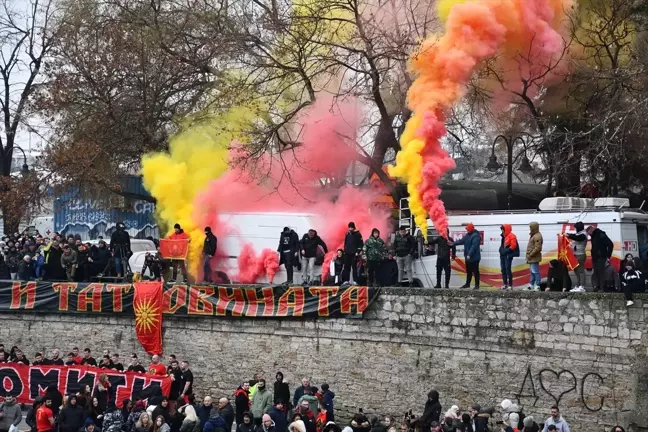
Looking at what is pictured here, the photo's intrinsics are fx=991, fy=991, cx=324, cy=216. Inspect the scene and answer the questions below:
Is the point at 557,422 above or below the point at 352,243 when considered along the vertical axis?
below

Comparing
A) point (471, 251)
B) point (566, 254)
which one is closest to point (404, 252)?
point (471, 251)

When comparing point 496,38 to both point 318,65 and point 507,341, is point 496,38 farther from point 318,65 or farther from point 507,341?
point 507,341

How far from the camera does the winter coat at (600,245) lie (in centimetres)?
1714

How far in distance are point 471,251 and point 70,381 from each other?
355 inches

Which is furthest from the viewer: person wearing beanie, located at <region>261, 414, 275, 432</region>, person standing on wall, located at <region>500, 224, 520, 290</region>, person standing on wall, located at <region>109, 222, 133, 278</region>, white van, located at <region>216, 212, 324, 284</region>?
person standing on wall, located at <region>109, 222, 133, 278</region>

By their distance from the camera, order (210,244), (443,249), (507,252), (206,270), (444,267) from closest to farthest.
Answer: (507,252), (443,249), (444,267), (210,244), (206,270)

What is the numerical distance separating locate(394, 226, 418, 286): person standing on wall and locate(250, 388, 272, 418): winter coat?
3991 millimetres

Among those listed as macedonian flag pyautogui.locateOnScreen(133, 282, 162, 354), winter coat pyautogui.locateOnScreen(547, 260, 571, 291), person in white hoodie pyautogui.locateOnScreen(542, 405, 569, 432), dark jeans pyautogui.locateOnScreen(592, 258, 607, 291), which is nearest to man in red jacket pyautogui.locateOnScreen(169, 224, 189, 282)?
macedonian flag pyautogui.locateOnScreen(133, 282, 162, 354)

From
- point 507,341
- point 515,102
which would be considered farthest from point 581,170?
point 507,341

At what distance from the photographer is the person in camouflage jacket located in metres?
20.2

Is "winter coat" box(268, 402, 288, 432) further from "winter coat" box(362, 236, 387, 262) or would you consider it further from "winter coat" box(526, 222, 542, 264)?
"winter coat" box(526, 222, 542, 264)

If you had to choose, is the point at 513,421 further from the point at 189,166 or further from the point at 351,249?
the point at 189,166

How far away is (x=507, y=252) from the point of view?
1883 centimetres

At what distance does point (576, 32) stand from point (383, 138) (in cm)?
573
